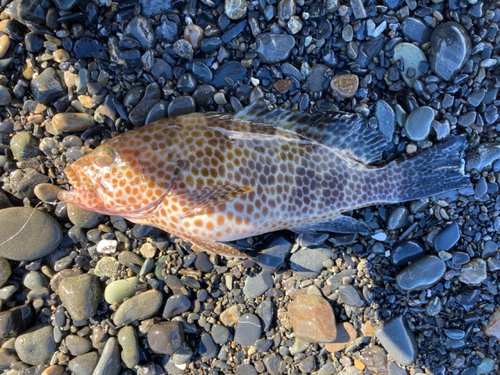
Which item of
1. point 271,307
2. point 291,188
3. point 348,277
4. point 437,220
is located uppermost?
point 291,188

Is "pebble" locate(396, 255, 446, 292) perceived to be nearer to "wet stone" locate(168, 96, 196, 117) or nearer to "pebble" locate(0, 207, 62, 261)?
"wet stone" locate(168, 96, 196, 117)

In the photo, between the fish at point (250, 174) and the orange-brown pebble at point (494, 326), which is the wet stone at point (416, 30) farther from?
the orange-brown pebble at point (494, 326)

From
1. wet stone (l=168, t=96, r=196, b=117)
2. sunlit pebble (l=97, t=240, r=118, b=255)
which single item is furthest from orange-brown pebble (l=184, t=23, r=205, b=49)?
sunlit pebble (l=97, t=240, r=118, b=255)

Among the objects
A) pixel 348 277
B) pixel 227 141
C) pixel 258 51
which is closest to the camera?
pixel 227 141

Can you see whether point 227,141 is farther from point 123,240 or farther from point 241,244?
point 123,240

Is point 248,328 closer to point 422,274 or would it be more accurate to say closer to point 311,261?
point 311,261

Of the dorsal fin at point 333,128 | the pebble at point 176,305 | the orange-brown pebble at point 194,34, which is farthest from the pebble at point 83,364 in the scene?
the orange-brown pebble at point 194,34

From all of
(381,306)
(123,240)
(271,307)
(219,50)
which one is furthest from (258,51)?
(381,306)
